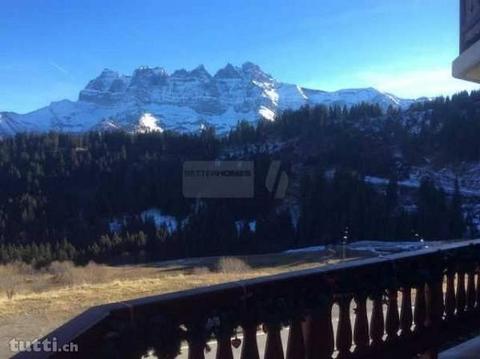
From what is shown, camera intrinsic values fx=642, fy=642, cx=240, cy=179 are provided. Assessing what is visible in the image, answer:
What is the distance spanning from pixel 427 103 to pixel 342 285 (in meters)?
130

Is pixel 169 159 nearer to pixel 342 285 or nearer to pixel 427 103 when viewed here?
pixel 427 103

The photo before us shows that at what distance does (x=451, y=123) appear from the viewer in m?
105

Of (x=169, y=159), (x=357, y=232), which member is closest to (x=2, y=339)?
(x=357, y=232)

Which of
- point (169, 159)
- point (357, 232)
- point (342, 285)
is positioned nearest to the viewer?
point (342, 285)

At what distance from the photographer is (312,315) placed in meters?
3.42

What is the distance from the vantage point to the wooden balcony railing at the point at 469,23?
517cm

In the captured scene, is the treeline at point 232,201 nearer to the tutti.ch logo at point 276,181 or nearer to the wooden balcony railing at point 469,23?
the tutti.ch logo at point 276,181

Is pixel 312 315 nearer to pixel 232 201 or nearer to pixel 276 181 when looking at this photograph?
pixel 232 201

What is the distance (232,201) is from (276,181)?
38.1ft

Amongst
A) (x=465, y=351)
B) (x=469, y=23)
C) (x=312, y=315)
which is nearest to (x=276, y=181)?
(x=469, y=23)

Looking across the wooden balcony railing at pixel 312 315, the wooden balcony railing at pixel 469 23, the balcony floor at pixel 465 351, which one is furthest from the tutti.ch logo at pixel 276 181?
the wooden balcony railing at pixel 312 315

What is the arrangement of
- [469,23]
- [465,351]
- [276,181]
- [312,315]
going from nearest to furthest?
1. [312,315]
2. [465,351]
3. [469,23]
4. [276,181]

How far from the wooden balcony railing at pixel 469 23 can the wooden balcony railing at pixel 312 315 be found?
5.54 ft

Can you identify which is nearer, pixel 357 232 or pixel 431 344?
pixel 431 344
